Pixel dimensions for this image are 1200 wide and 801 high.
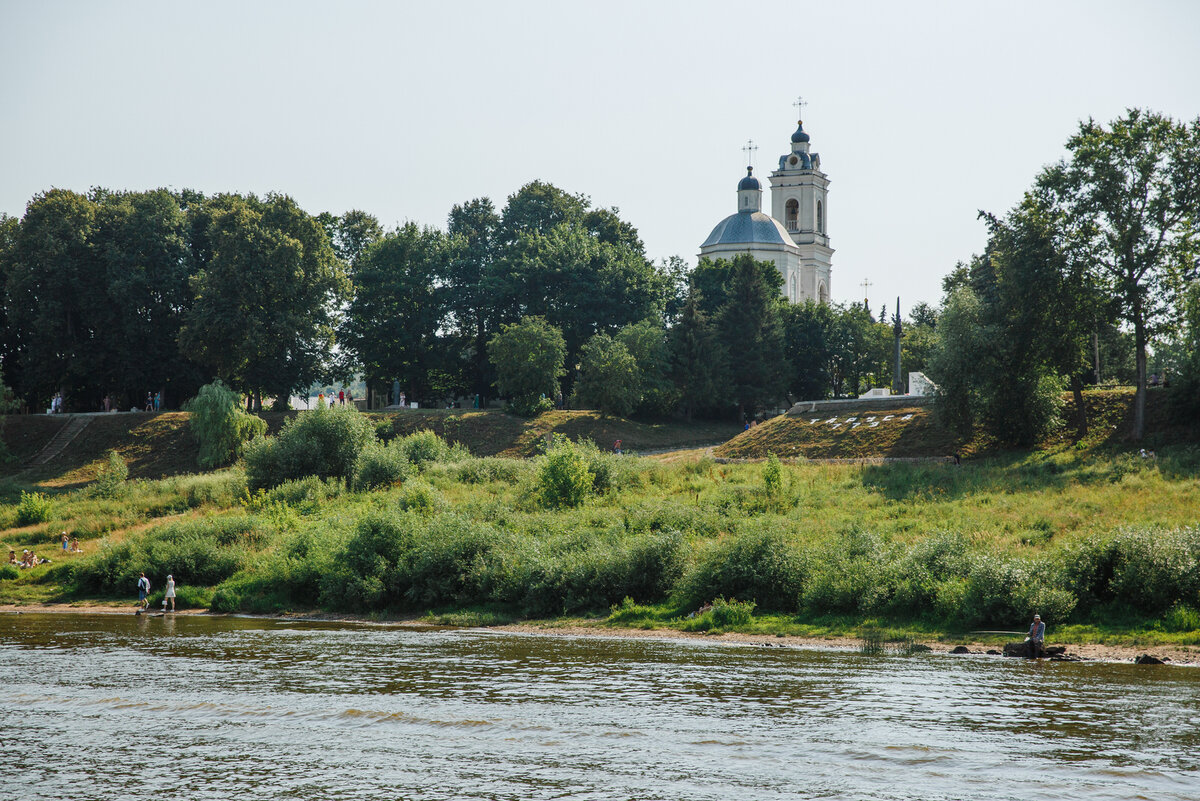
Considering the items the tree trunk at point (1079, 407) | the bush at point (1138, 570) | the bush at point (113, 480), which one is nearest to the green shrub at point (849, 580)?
the bush at point (1138, 570)

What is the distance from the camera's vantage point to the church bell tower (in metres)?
116

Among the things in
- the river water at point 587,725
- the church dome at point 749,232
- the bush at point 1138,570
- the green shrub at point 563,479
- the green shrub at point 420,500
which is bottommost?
the river water at point 587,725

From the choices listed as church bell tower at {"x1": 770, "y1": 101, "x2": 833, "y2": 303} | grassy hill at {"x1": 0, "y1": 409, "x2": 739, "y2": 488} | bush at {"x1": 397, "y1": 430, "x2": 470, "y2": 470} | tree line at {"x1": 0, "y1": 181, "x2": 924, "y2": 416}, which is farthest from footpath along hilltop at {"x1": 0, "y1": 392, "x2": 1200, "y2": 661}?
church bell tower at {"x1": 770, "y1": 101, "x2": 833, "y2": 303}

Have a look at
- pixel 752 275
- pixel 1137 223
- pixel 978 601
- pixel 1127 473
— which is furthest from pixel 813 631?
pixel 752 275

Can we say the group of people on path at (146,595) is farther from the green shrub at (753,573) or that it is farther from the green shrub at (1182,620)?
the green shrub at (1182,620)

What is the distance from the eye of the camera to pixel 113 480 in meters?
53.2

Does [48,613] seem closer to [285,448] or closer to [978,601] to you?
[285,448]

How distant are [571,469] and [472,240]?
4762 cm

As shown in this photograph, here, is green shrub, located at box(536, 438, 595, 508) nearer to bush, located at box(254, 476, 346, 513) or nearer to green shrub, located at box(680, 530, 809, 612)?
bush, located at box(254, 476, 346, 513)

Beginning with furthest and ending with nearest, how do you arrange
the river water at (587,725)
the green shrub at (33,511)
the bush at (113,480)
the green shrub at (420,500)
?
the bush at (113,480) → the green shrub at (33,511) → the green shrub at (420,500) → the river water at (587,725)

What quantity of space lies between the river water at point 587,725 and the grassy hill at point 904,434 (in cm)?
2625

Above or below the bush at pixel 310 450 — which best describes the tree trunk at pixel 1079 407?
above

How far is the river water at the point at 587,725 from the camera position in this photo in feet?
49.8

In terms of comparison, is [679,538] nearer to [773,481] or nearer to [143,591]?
[773,481]
